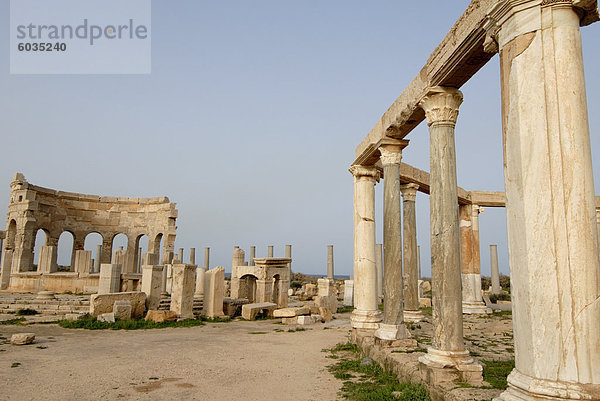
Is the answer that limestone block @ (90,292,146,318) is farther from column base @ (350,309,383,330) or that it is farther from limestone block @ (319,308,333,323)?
column base @ (350,309,383,330)

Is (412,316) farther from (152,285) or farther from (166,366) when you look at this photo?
(152,285)

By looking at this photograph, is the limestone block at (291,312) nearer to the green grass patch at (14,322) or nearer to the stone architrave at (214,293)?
the stone architrave at (214,293)

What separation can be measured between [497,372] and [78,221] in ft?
95.5

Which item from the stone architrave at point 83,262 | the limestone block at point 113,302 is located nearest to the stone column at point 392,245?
the limestone block at point 113,302

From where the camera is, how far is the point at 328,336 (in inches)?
523

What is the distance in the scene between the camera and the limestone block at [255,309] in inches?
685

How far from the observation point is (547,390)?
3.75m

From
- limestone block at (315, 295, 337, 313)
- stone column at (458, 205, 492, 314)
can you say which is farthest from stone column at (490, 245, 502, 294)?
limestone block at (315, 295, 337, 313)

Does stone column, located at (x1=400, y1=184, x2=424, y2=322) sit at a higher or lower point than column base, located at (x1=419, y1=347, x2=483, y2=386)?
higher

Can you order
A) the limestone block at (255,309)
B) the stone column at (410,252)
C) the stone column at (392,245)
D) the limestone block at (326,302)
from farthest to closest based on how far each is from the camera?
the limestone block at (326,302), the limestone block at (255,309), the stone column at (410,252), the stone column at (392,245)

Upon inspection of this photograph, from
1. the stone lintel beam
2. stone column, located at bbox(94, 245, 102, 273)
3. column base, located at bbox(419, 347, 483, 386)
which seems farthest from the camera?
stone column, located at bbox(94, 245, 102, 273)

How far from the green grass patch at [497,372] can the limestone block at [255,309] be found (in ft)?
37.1

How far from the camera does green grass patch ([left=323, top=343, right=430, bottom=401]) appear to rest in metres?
6.04

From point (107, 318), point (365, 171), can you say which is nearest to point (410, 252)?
point (365, 171)
